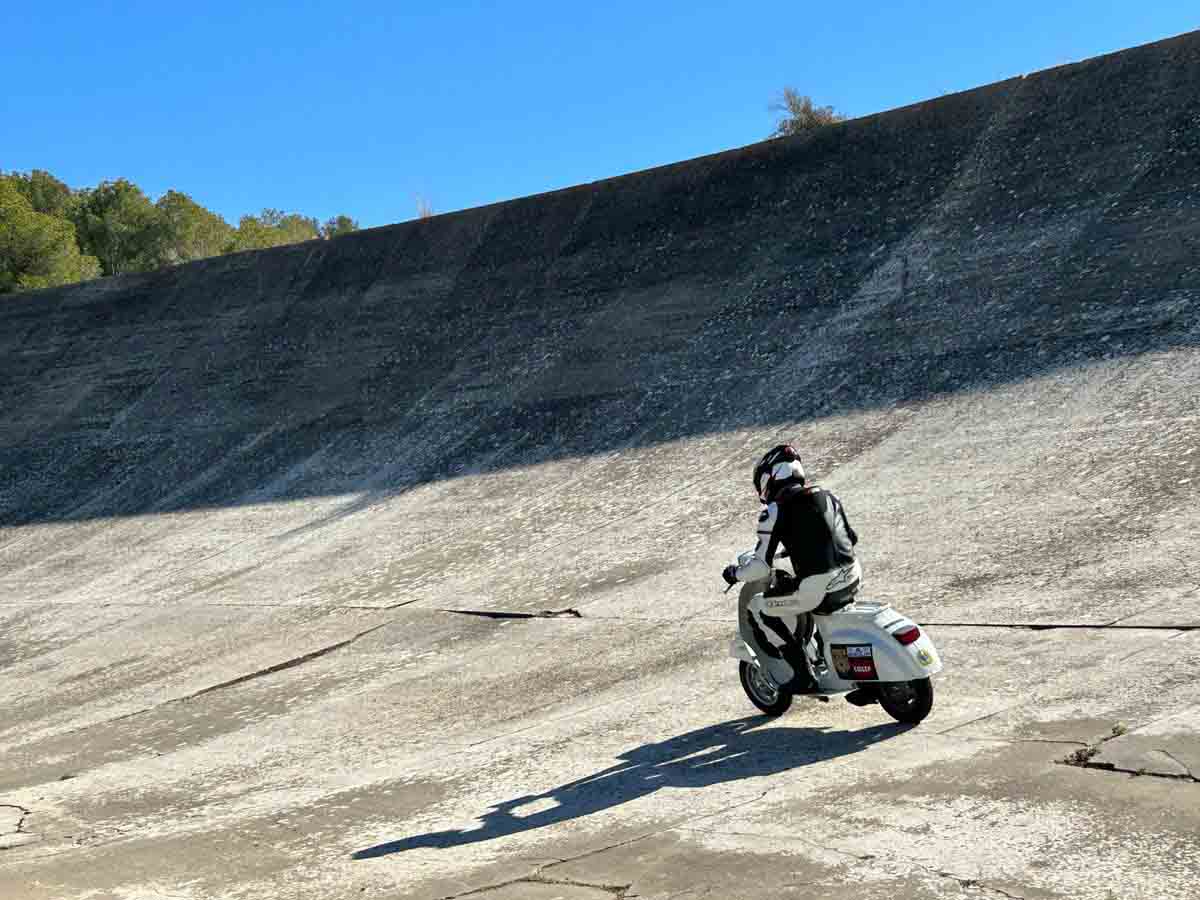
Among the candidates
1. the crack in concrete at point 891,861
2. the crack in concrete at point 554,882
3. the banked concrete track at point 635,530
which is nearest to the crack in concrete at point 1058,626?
the banked concrete track at point 635,530

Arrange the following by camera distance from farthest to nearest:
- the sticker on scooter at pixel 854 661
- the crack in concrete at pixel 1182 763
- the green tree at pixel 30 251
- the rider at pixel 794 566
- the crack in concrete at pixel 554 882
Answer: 1. the green tree at pixel 30 251
2. the rider at pixel 794 566
3. the sticker on scooter at pixel 854 661
4. the crack in concrete at pixel 1182 763
5. the crack in concrete at pixel 554 882

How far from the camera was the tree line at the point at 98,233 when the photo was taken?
36.0m

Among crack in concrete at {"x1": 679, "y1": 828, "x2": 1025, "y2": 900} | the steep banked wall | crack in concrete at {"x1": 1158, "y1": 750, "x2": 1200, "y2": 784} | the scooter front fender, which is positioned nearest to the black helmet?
the scooter front fender

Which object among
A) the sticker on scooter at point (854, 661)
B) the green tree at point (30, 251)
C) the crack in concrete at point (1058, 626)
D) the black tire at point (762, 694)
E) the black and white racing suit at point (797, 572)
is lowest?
the crack in concrete at point (1058, 626)

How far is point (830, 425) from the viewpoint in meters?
13.7

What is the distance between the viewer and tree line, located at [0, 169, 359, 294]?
35969 millimetres

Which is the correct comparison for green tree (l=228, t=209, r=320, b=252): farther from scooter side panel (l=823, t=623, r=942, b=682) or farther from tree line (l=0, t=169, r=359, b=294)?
scooter side panel (l=823, t=623, r=942, b=682)

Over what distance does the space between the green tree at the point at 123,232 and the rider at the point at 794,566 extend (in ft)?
126

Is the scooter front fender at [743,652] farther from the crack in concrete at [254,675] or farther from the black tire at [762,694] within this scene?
the crack in concrete at [254,675]

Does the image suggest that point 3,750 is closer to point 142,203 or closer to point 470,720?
point 470,720

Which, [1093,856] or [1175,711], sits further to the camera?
[1175,711]

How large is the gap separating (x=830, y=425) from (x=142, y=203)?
35070 mm

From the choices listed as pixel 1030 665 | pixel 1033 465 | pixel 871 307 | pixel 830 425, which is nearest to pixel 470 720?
pixel 1030 665

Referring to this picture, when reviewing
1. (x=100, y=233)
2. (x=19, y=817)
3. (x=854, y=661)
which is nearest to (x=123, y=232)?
(x=100, y=233)
